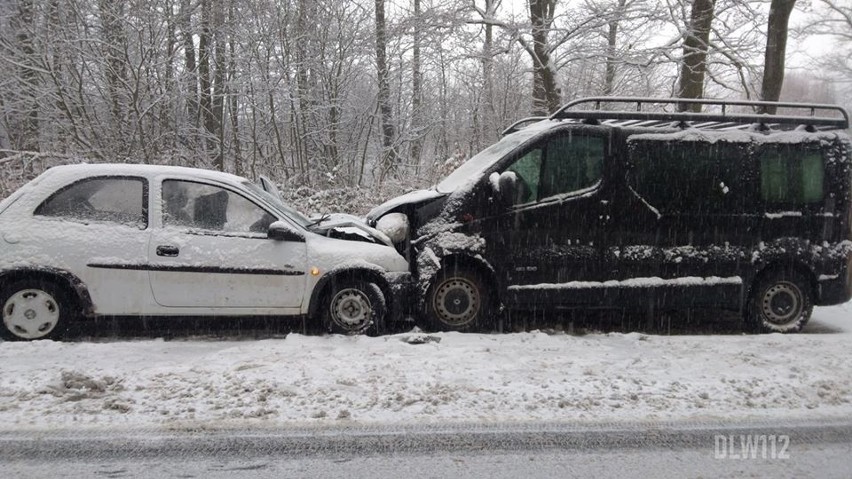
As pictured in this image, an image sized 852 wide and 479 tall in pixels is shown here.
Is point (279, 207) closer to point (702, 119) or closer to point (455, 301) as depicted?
point (455, 301)

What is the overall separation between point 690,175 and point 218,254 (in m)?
4.97

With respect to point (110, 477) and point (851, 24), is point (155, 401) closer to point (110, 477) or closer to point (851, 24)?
point (110, 477)

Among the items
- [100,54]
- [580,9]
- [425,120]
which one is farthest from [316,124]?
[580,9]

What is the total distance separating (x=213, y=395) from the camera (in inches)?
176

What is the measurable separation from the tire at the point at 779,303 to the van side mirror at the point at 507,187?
3.00 m

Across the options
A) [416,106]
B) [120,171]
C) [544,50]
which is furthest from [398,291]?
[416,106]

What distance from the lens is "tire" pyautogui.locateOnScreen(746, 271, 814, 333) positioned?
7.03 m

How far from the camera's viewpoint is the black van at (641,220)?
21.6 ft

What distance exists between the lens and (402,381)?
15.8ft

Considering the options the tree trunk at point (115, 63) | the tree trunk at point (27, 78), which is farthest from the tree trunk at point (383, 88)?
the tree trunk at point (27, 78)

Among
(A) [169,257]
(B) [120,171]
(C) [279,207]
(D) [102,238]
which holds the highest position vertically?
(B) [120,171]

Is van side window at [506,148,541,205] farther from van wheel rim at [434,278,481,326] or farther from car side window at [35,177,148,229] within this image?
car side window at [35,177,148,229]

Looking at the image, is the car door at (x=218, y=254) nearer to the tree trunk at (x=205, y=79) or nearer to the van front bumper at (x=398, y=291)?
the van front bumper at (x=398, y=291)

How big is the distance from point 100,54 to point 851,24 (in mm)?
38676
